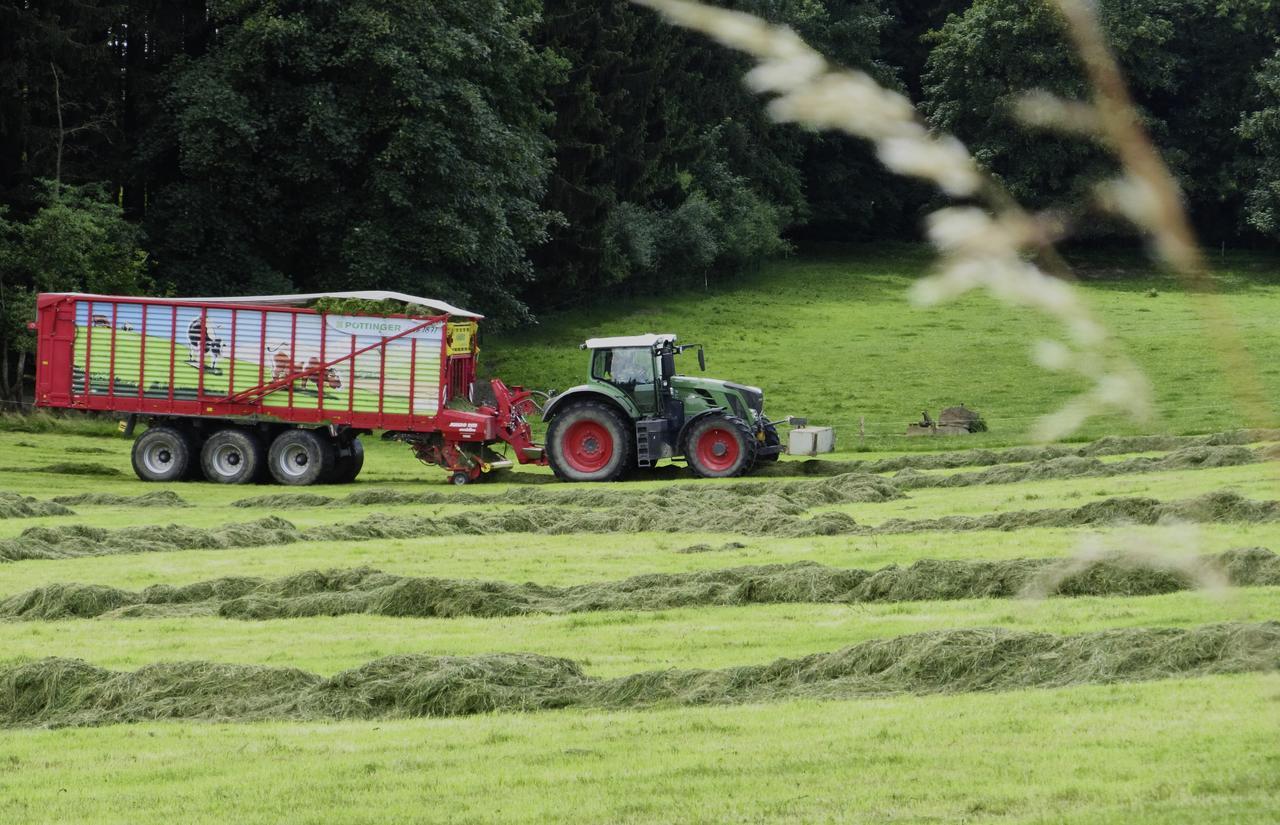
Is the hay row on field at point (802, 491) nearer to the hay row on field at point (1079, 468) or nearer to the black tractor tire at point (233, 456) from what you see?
the hay row on field at point (1079, 468)

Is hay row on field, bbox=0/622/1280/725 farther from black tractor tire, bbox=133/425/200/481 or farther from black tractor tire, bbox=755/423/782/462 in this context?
black tractor tire, bbox=755/423/782/462

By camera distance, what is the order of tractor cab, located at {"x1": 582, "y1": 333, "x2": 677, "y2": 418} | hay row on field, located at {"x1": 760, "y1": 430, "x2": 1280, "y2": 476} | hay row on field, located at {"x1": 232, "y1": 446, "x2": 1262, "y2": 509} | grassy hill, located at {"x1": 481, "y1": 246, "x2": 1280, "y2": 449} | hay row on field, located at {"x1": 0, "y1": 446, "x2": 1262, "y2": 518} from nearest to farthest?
hay row on field, located at {"x1": 0, "y1": 446, "x2": 1262, "y2": 518} → hay row on field, located at {"x1": 232, "y1": 446, "x2": 1262, "y2": 509} → hay row on field, located at {"x1": 760, "y1": 430, "x2": 1280, "y2": 476} → tractor cab, located at {"x1": 582, "y1": 333, "x2": 677, "y2": 418} → grassy hill, located at {"x1": 481, "y1": 246, "x2": 1280, "y2": 449}

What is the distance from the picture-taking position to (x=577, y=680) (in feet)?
31.1

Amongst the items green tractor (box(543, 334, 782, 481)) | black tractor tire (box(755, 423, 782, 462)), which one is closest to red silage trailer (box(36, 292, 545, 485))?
green tractor (box(543, 334, 782, 481))

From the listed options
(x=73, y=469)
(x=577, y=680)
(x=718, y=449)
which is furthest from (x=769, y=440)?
(x=577, y=680)

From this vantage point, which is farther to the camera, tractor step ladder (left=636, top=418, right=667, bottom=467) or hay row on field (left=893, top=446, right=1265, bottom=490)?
tractor step ladder (left=636, top=418, right=667, bottom=467)

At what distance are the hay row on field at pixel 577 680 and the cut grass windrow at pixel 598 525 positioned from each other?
682 cm

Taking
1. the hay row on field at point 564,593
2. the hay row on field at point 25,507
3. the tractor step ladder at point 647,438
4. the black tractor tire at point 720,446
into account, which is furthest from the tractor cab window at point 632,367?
the hay row on field at point 564,593

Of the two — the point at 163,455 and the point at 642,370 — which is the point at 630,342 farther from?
the point at 163,455

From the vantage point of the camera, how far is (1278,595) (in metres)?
10.8

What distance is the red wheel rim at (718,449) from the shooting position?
26.4 m

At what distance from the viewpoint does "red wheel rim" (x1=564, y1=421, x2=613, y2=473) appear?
26.8m

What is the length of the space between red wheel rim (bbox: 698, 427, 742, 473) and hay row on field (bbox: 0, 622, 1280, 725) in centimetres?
1675

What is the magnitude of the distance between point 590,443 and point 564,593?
1347 cm
